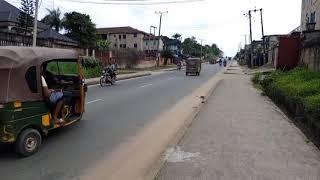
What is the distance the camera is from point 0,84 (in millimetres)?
8211

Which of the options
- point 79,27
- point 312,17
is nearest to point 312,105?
point 312,17

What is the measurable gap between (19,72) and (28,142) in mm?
1282

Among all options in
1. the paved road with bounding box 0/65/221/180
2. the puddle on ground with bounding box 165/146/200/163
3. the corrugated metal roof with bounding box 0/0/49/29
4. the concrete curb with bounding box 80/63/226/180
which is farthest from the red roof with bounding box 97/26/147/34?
the puddle on ground with bounding box 165/146/200/163

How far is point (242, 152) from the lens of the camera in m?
8.38

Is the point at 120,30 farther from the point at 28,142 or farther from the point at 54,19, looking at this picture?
the point at 28,142

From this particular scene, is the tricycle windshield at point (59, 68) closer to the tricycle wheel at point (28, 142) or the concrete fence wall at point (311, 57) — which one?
the tricycle wheel at point (28, 142)

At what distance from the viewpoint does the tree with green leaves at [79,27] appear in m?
66.9

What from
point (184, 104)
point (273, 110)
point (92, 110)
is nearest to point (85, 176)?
point (92, 110)

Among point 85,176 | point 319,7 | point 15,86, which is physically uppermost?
point 319,7

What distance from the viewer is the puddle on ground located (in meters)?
7.80

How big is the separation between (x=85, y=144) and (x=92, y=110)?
5.47 metres

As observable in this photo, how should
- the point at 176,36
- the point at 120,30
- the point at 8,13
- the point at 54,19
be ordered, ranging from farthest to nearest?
the point at 176,36, the point at 120,30, the point at 54,19, the point at 8,13

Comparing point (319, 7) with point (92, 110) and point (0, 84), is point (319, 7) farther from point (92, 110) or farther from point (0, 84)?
point (0, 84)

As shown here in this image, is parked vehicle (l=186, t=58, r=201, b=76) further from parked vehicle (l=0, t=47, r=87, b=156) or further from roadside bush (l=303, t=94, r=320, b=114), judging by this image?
parked vehicle (l=0, t=47, r=87, b=156)
